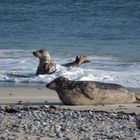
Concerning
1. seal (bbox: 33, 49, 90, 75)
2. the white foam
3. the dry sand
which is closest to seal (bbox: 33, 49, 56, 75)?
seal (bbox: 33, 49, 90, 75)

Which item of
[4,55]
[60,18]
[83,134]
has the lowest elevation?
[83,134]

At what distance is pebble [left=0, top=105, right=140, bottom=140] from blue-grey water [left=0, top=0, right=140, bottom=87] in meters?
4.43

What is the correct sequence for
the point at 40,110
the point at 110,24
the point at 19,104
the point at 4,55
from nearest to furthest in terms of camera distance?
the point at 40,110
the point at 19,104
the point at 4,55
the point at 110,24

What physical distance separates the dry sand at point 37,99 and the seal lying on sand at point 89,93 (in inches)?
5.1

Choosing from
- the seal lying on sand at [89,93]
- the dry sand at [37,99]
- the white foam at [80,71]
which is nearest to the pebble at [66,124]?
the dry sand at [37,99]

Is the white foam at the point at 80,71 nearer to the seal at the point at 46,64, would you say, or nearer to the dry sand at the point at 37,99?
the seal at the point at 46,64

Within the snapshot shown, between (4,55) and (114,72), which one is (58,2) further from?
(114,72)

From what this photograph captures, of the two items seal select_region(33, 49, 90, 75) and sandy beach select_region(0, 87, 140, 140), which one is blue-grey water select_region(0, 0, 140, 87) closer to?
seal select_region(33, 49, 90, 75)

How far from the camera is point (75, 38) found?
2591cm

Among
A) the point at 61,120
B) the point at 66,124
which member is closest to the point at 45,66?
the point at 61,120

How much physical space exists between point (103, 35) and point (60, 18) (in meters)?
10.2

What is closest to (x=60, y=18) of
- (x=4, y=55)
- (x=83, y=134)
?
(x=4, y=55)

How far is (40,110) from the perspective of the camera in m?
10.7

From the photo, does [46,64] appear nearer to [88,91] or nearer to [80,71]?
[80,71]
